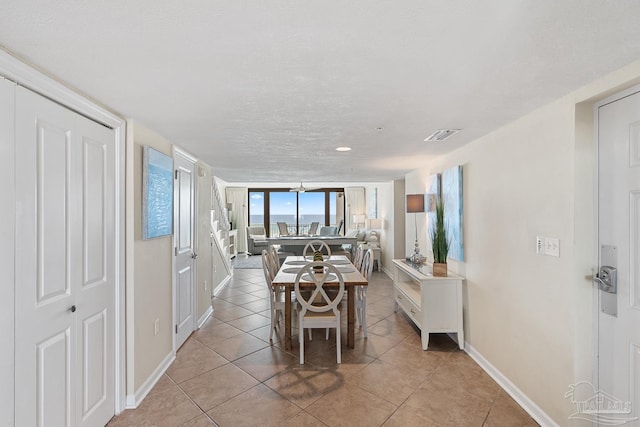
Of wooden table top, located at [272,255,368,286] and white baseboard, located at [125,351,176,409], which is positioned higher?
wooden table top, located at [272,255,368,286]

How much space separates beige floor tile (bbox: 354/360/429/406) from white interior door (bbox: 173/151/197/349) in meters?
2.02

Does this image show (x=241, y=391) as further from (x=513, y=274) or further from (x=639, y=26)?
(x=639, y=26)

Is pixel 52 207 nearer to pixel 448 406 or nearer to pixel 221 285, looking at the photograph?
pixel 448 406

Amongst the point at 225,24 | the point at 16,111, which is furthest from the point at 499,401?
the point at 16,111

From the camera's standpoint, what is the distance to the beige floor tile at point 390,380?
2.55 m

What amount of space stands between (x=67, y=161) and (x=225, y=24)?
1.34 m

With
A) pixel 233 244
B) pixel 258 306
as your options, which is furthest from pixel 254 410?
pixel 233 244

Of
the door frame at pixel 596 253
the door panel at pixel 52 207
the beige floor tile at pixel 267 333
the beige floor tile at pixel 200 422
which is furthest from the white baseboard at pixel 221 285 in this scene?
the door frame at pixel 596 253

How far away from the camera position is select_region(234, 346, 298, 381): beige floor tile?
9.48 ft

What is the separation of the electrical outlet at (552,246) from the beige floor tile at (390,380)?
153 centimetres

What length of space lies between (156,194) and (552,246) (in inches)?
123

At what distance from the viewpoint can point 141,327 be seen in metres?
2.54

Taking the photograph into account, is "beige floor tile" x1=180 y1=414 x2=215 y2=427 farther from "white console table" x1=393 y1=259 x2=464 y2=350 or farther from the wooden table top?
"white console table" x1=393 y1=259 x2=464 y2=350

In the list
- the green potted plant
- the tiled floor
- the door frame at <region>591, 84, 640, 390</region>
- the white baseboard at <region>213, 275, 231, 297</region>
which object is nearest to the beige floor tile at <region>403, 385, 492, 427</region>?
the tiled floor
